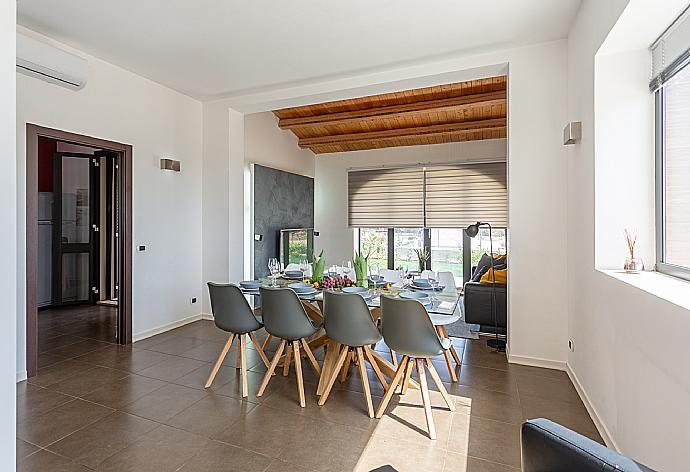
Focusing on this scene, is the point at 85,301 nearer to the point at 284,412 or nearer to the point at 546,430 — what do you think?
the point at 284,412

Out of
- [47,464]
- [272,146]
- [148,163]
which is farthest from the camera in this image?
[272,146]

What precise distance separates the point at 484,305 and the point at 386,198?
141 inches

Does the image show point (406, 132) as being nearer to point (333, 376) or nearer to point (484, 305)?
point (484, 305)

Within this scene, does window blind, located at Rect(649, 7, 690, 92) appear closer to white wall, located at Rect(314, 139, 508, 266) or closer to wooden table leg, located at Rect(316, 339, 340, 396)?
wooden table leg, located at Rect(316, 339, 340, 396)

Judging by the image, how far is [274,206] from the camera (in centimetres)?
643

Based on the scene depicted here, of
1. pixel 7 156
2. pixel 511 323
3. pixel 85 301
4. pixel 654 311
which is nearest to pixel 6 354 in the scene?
pixel 7 156

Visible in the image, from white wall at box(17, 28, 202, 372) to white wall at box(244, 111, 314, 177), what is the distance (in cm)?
93

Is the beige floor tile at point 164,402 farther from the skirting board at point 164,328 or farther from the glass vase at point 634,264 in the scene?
the glass vase at point 634,264

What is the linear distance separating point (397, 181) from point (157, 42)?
16.0 feet

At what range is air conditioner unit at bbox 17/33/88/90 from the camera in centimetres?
305

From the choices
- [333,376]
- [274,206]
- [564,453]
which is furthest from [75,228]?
[564,453]

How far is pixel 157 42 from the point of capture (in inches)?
144

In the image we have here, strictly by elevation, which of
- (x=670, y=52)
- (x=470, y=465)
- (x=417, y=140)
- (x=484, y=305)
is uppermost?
(x=417, y=140)

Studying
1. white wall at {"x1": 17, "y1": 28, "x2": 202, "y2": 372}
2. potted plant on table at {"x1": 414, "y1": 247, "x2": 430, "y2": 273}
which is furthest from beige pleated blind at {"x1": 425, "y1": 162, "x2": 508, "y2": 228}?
white wall at {"x1": 17, "y1": 28, "x2": 202, "y2": 372}
